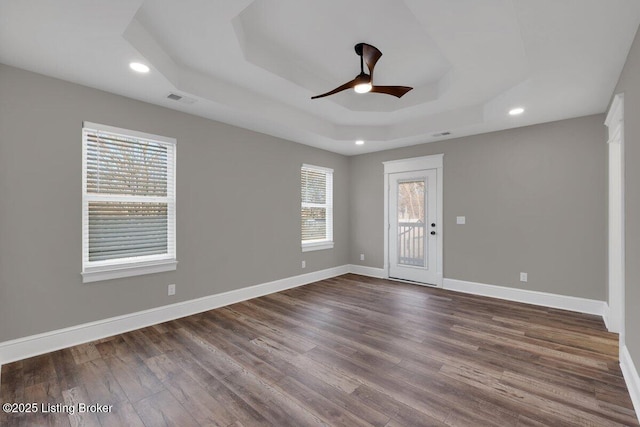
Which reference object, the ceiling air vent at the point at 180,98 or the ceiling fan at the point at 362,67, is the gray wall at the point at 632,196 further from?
the ceiling air vent at the point at 180,98

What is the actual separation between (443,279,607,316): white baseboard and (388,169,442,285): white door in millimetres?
396

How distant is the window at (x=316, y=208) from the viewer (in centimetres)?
543

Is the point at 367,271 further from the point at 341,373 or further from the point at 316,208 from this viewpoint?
the point at 341,373

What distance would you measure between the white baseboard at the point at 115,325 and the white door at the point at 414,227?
2.36m

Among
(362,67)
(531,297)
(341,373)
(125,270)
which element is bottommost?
(341,373)

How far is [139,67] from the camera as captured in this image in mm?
2594

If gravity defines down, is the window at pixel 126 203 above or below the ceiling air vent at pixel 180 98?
below

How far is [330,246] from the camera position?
19.2 feet

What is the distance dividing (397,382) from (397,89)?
2647 millimetres

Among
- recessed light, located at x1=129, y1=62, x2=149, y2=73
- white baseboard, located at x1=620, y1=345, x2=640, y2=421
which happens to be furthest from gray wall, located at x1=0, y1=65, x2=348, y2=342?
white baseboard, located at x1=620, y1=345, x2=640, y2=421

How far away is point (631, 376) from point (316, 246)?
4.16 meters

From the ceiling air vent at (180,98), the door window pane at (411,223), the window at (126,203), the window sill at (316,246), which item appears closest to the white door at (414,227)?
the door window pane at (411,223)

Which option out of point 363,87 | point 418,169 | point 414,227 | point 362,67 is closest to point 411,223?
point 414,227

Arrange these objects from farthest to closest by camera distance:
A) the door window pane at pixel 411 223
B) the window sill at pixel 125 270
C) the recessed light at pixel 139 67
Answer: the door window pane at pixel 411 223 → the window sill at pixel 125 270 → the recessed light at pixel 139 67
